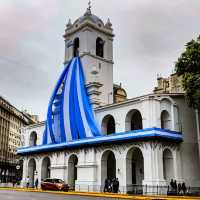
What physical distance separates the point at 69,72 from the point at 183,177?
23432mm

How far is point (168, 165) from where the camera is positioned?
39.0 meters

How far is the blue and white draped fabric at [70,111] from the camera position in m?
45.1

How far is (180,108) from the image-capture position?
4194 centimetres

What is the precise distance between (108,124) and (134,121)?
388cm

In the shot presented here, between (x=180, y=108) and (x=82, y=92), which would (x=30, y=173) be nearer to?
(x=82, y=92)

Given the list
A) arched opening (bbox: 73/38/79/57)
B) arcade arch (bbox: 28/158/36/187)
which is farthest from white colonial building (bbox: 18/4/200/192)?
arched opening (bbox: 73/38/79/57)

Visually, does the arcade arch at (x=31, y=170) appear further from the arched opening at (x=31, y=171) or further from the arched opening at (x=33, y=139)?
the arched opening at (x=33, y=139)

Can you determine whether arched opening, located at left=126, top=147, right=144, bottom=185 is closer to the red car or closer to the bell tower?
the red car

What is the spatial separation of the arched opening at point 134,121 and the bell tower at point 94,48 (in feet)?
23.3

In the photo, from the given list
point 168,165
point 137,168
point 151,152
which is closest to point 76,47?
point 137,168

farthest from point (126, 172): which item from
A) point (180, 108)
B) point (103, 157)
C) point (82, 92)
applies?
point (82, 92)

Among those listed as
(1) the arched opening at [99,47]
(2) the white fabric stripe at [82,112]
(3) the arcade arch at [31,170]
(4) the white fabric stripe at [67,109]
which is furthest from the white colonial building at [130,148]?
(1) the arched opening at [99,47]

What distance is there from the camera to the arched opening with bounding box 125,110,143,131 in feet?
139

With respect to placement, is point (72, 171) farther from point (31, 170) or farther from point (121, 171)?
point (31, 170)
